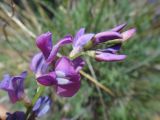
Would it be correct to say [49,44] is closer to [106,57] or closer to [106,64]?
[106,57]

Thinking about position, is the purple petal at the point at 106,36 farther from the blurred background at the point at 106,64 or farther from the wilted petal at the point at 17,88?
the blurred background at the point at 106,64

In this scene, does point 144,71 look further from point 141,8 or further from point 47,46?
point 47,46

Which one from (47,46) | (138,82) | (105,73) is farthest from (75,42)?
(138,82)

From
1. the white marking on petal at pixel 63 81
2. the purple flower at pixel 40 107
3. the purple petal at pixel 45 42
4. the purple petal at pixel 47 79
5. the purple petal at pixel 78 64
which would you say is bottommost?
the purple flower at pixel 40 107

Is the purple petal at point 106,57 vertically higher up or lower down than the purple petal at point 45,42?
lower down

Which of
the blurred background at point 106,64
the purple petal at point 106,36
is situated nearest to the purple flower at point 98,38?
the purple petal at point 106,36

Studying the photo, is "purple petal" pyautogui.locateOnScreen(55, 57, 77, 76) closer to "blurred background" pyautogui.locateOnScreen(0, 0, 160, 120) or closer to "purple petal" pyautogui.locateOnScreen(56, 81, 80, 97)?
"purple petal" pyautogui.locateOnScreen(56, 81, 80, 97)

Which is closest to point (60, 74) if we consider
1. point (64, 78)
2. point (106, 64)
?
point (64, 78)
